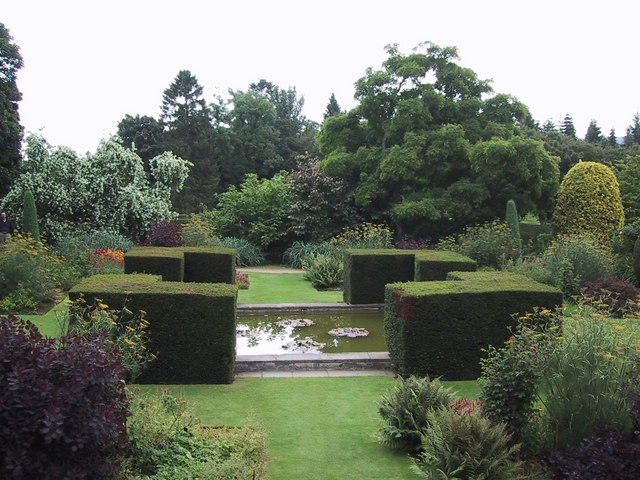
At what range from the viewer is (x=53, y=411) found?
3100 millimetres

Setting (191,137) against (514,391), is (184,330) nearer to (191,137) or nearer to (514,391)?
(514,391)

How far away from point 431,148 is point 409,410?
1546 cm

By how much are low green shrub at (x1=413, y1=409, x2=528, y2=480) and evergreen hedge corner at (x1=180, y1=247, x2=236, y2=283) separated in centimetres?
887

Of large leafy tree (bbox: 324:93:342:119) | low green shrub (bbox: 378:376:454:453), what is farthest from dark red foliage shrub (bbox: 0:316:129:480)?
large leafy tree (bbox: 324:93:342:119)

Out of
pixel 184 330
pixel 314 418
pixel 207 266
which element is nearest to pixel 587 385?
pixel 314 418

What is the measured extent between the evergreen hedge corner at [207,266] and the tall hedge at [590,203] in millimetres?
12681

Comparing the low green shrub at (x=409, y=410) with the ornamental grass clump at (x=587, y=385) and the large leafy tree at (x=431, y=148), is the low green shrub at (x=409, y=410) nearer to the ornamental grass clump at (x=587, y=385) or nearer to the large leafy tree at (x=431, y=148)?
the ornamental grass clump at (x=587, y=385)

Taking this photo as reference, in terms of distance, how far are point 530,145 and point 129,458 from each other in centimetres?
1763

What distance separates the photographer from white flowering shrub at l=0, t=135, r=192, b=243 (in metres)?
18.9

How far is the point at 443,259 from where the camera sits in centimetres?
1156

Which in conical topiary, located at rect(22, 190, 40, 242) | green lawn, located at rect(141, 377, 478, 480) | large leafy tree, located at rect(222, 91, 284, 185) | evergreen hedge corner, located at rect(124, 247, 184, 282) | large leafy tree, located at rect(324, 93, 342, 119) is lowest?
green lawn, located at rect(141, 377, 478, 480)

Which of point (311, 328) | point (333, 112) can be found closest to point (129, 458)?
point (311, 328)

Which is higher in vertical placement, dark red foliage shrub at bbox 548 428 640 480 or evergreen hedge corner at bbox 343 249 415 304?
evergreen hedge corner at bbox 343 249 415 304

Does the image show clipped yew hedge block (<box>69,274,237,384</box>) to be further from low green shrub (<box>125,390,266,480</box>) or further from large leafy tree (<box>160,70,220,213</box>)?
large leafy tree (<box>160,70,220,213</box>)
